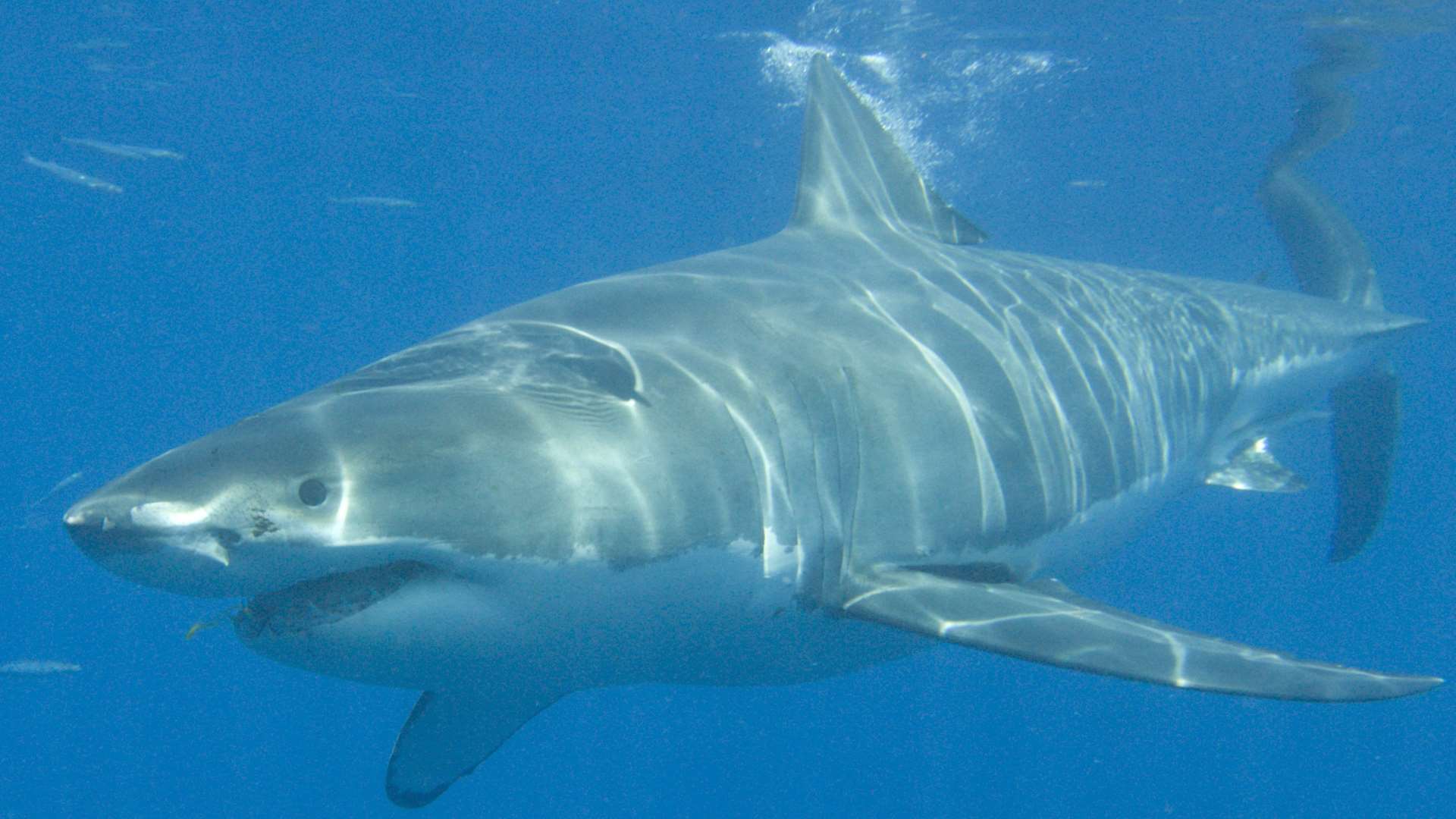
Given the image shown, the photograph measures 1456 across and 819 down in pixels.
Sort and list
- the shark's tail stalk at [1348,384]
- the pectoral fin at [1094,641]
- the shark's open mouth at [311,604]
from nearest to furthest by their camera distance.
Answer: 1. the shark's open mouth at [311,604]
2. the pectoral fin at [1094,641]
3. the shark's tail stalk at [1348,384]

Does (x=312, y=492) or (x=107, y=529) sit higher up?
(x=312, y=492)

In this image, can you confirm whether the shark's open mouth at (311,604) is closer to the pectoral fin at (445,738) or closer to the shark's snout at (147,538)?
the shark's snout at (147,538)

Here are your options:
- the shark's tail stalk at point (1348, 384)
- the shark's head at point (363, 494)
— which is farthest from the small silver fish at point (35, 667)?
the shark's tail stalk at point (1348, 384)

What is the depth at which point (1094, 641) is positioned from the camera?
11.1ft

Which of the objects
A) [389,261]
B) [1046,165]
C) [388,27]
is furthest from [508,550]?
[389,261]

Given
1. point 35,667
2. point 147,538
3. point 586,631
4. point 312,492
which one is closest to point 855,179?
point 586,631

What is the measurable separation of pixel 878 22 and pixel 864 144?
1171 cm

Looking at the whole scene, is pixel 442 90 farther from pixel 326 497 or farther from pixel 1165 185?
pixel 326 497

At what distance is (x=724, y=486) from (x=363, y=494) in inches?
51.5

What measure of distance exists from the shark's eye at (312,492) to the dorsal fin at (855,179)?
405 cm

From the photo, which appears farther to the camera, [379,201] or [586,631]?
[379,201]

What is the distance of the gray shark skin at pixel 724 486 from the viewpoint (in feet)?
8.00

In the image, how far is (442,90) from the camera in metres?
21.1

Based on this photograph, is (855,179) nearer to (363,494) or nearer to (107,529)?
(363,494)
